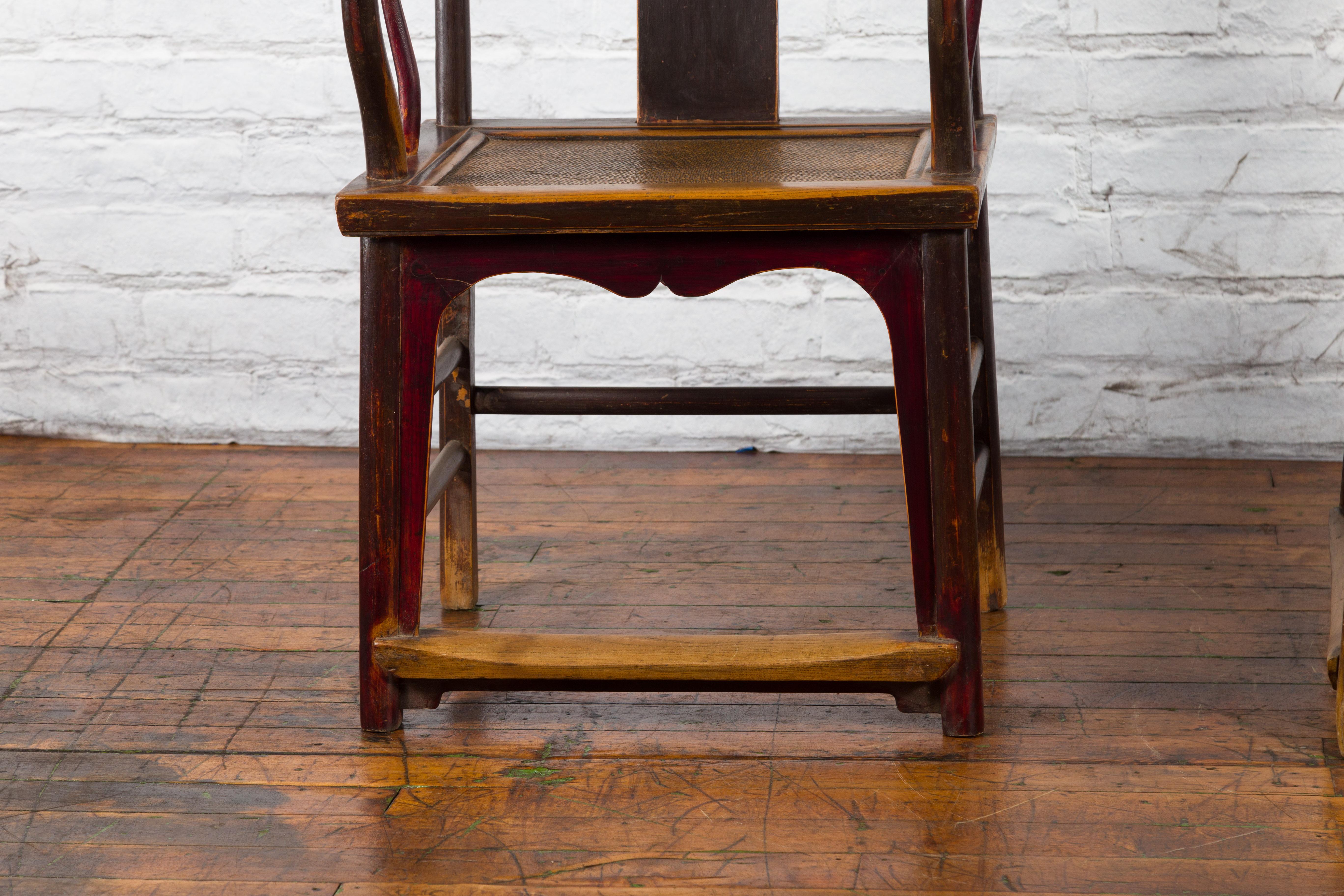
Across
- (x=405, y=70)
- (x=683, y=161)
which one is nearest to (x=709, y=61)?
(x=683, y=161)

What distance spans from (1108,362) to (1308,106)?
428 mm

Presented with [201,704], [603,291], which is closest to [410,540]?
[201,704]

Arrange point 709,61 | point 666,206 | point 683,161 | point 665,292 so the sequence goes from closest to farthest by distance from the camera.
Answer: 1. point 666,206
2. point 683,161
3. point 709,61
4. point 665,292

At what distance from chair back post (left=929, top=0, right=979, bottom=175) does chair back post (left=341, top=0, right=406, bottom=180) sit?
0.43m

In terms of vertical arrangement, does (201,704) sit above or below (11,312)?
below

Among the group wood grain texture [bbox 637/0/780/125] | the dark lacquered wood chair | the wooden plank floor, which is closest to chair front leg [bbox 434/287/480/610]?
the wooden plank floor

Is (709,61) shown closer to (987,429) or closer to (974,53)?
(974,53)

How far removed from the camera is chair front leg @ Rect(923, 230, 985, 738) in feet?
3.92

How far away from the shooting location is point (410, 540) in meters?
1.29

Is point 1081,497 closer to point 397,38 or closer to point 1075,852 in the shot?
point 1075,852

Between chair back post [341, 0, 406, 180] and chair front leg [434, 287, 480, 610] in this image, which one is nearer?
chair back post [341, 0, 406, 180]

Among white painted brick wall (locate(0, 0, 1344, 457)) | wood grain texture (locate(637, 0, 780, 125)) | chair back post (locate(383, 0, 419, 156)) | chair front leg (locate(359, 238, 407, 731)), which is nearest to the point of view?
chair front leg (locate(359, 238, 407, 731))

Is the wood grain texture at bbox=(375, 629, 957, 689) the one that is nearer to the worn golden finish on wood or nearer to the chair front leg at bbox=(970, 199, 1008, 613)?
the worn golden finish on wood

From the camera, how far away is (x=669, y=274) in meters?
1.22
